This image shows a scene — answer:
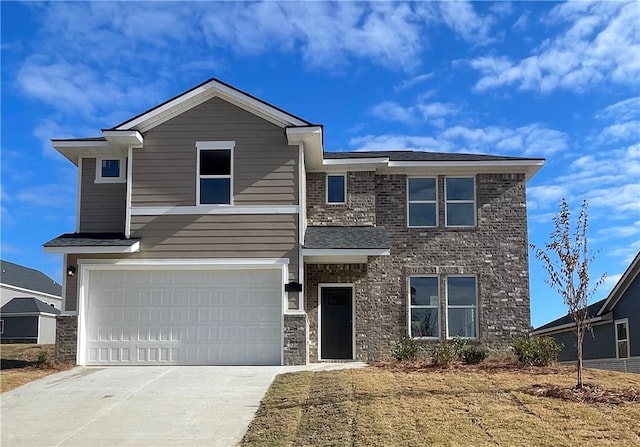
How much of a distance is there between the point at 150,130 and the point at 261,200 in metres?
3.38

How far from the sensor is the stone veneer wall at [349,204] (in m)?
20.4

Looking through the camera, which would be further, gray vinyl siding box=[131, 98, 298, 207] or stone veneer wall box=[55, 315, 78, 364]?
gray vinyl siding box=[131, 98, 298, 207]

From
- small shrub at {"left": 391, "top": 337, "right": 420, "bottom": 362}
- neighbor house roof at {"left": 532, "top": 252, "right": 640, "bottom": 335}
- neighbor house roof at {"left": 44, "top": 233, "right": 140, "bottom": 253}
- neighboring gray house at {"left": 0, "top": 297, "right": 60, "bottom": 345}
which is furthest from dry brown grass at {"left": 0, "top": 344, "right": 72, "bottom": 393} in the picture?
neighboring gray house at {"left": 0, "top": 297, "right": 60, "bottom": 345}

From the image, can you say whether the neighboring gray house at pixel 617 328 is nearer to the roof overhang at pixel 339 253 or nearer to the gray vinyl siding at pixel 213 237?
the roof overhang at pixel 339 253

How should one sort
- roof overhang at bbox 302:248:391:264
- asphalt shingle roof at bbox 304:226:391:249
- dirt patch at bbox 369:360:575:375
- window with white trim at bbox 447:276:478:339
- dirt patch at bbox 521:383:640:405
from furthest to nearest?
1. window with white trim at bbox 447:276:478:339
2. asphalt shingle roof at bbox 304:226:391:249
3. roof overhang at bbox 302:248:391:264
4. dirt patch at bbox 369:360:575:375
5. dirt patch at bbox 521:383:640:405

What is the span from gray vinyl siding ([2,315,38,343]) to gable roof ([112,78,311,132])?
2407cm

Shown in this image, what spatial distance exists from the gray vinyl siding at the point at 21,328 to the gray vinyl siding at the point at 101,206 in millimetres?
21993

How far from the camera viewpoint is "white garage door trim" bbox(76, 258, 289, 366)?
57.2 ft

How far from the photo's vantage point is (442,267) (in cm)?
2044

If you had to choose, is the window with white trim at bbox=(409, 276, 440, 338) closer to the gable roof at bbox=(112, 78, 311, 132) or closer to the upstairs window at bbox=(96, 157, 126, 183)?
the gable roof at bbox=(112, 78, 311, 132)

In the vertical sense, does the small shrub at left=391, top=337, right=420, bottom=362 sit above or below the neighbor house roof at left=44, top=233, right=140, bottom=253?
below

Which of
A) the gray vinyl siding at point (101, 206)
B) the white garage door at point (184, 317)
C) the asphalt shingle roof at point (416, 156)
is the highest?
the asphalt shingle roof at point (416, 156)

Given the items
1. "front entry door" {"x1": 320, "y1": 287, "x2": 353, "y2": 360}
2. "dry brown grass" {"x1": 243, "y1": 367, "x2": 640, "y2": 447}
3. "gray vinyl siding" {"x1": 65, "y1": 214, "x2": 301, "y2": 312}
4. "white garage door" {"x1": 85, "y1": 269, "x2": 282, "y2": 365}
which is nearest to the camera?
"dry brown grass" {"x1": 243, "y1": 367, "x2": 640, "y2": 447}

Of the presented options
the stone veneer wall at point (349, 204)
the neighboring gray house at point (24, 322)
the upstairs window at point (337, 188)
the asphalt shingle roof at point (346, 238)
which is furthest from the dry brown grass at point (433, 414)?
the neighboring gray house at point (24, 322)
